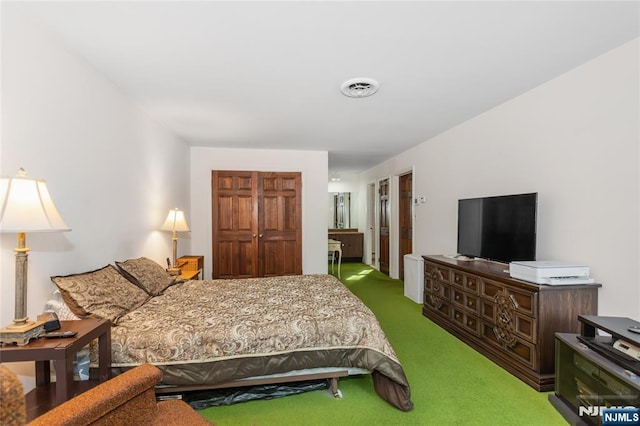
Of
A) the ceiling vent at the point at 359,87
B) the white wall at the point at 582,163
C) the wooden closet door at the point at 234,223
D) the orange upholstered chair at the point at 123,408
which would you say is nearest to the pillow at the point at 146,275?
the orange upholstered chair at the point at 123,408

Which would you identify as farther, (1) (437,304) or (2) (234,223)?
(2) (234,223)

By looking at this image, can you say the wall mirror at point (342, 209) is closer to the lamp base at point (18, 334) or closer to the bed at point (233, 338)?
the bed at point (233, 338)

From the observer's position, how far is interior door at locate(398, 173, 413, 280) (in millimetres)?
5750

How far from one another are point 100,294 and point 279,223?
11.5 ft

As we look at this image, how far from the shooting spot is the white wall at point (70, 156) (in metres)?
1.69

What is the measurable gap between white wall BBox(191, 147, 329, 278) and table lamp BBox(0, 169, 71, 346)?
379cm

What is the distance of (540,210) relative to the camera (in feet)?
9.05

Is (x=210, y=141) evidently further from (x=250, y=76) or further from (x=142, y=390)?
(x=142, y=390)

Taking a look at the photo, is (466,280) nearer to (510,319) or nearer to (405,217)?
(510,319)

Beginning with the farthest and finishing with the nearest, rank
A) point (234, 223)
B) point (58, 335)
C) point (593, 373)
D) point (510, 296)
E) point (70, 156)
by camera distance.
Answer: point (234, 223) < point (510, 296) < point (70, 156) < point (593, 373) < point (58, 335)

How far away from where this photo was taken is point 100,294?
6.68 ft

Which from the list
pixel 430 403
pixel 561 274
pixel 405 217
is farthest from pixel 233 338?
pixel 405 217

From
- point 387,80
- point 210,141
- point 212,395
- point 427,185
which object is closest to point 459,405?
point 212,395

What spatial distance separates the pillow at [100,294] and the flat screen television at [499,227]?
10.4ft
